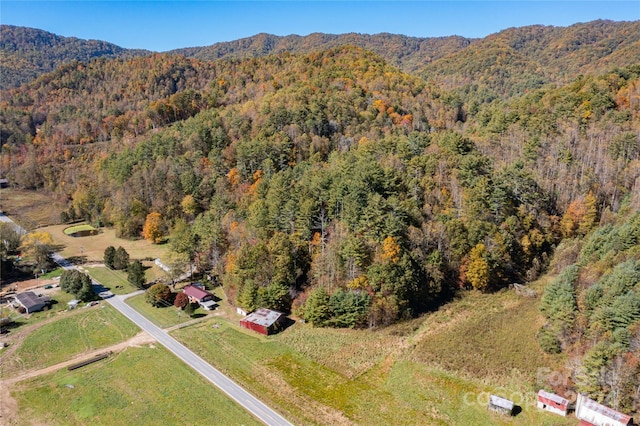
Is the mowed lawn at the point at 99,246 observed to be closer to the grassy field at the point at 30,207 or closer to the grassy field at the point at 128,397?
the grassy field at the point at 30,207

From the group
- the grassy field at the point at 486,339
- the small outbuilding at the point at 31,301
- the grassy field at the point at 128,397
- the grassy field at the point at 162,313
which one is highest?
the small outbuilding at the point at 31,301

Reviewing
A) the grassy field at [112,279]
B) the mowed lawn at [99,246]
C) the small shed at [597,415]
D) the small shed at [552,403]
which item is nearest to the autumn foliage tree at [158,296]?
the grassy field at [112,279]

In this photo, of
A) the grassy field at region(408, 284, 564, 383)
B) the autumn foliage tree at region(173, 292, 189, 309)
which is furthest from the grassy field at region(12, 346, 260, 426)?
the grassy field at region(408, 284, 564, 383)

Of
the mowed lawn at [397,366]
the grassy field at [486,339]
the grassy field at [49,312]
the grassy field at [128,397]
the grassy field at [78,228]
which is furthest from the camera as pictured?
the grassy field at [78,228]

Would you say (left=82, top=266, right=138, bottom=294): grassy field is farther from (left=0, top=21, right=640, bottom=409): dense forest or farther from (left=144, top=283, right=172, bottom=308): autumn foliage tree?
(left=0, top=21, right=640, bottom=409): dense forest

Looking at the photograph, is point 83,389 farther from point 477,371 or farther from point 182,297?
point 477,371

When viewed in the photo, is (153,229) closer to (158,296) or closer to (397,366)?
(158,296)
